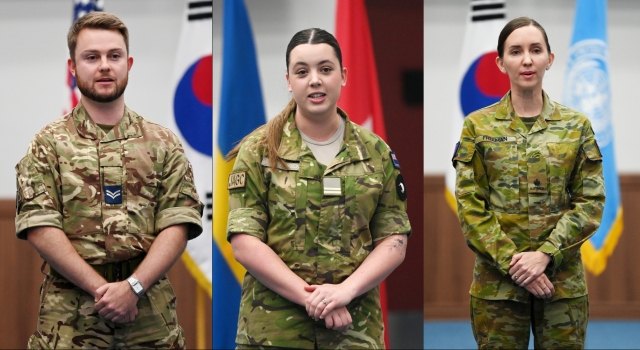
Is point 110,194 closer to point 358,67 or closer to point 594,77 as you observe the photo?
point 358,67

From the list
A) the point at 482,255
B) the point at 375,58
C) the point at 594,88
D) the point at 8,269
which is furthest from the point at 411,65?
the point at 8,269

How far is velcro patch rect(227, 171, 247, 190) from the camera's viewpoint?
1966mm

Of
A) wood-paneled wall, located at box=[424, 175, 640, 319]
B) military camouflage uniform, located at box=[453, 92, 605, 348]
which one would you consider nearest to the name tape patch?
military camouflage uniform, located at box=[453, 92, 605, 348]

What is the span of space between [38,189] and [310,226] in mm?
800

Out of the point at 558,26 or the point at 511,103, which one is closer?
the point at 511,103

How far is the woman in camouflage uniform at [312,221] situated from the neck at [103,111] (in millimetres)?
445

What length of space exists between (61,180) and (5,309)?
231 centimetres

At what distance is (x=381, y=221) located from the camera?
201 cm

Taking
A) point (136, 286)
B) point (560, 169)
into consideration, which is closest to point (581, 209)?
point (560, 169)

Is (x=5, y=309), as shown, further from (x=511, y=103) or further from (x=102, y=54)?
(x=511, y=103)

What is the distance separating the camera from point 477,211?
239cm

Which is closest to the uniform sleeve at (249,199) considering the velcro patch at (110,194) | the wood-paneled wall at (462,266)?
the velcro patch at (110,194)

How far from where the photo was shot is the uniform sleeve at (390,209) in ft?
6.58

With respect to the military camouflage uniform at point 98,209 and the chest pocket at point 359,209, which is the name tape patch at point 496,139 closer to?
the chest pocket at point 359,209
